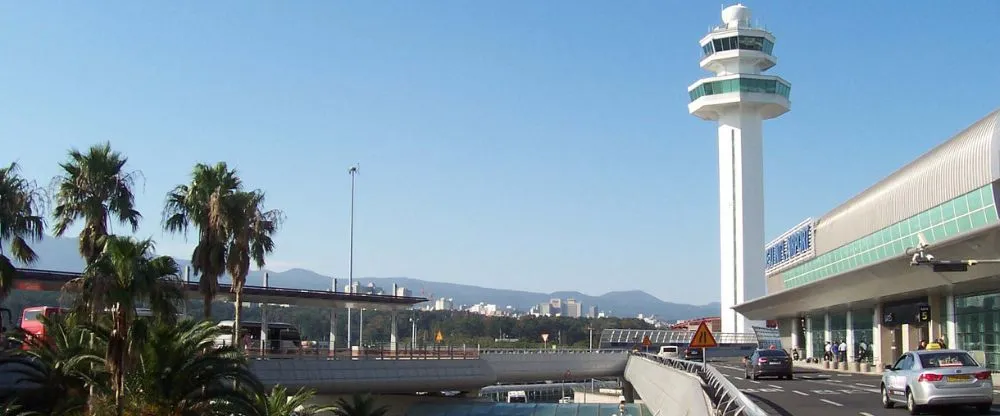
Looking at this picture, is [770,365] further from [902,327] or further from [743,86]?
[743,86]

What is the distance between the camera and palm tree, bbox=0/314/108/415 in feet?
76.4

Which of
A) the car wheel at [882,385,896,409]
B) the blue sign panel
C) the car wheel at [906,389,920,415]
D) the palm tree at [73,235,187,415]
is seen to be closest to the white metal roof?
the blue sign panel

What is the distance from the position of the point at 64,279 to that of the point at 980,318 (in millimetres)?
38629

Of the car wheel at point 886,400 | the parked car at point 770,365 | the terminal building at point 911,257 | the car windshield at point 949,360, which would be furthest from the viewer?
the parked car at point 770,365

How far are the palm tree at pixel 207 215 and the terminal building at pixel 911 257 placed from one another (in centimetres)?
2597

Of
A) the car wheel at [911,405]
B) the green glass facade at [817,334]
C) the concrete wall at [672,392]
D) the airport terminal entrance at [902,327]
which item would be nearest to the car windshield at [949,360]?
the car wheel at [911,405]

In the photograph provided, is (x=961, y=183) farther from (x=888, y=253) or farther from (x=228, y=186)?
(x=228, y=186)

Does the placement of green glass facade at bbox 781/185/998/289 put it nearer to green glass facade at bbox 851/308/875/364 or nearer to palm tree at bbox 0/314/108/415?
green glass facade at bbox 851/308/875/364

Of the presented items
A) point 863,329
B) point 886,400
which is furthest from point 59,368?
point 863,329

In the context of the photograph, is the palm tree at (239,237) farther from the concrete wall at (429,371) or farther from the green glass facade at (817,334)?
the green glass facade at (817,334)

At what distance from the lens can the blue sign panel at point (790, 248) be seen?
249ft

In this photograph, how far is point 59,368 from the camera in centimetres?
2434

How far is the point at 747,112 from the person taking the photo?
104 meters

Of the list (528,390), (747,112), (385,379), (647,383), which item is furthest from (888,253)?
(528,390)
